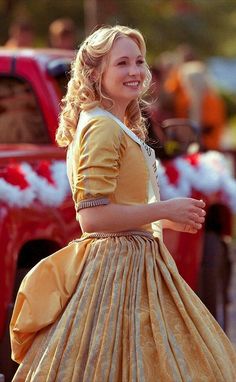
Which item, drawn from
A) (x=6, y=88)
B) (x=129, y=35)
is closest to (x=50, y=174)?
(x=6, y=88)

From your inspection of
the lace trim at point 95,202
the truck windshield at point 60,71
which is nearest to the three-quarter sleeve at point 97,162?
the lace trim at point 95,202

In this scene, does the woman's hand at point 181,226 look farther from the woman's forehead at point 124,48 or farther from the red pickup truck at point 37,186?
the red pickup truck at point 37,186

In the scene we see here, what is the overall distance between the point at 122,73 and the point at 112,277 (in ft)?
2.54

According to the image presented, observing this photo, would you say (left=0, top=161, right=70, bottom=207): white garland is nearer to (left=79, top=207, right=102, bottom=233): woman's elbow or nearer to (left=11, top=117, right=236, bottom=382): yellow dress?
(left=11, top=117, right=236, bottom=382): yellow dress

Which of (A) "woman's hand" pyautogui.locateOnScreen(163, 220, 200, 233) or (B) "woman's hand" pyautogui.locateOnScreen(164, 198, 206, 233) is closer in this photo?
(B) "woman's hand" pyautogui.locateOnScreen(164, 198, 206, 233)

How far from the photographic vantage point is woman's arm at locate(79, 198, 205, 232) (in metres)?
5.07

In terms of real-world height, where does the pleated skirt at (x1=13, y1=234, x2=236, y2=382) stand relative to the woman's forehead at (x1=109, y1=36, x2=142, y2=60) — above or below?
below

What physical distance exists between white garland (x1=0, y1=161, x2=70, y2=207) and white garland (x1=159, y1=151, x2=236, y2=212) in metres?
0.92

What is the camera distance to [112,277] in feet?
16.9

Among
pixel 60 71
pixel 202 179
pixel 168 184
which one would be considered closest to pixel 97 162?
pixel 168 184

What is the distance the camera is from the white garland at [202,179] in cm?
795

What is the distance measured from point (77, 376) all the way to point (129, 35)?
1.32 m

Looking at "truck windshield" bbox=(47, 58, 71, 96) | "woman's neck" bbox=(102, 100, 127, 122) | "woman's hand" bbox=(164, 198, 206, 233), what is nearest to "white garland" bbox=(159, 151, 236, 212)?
"truck windshield" bbox=(47, 58, 71, 96)

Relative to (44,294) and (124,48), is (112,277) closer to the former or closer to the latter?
(44,294)
